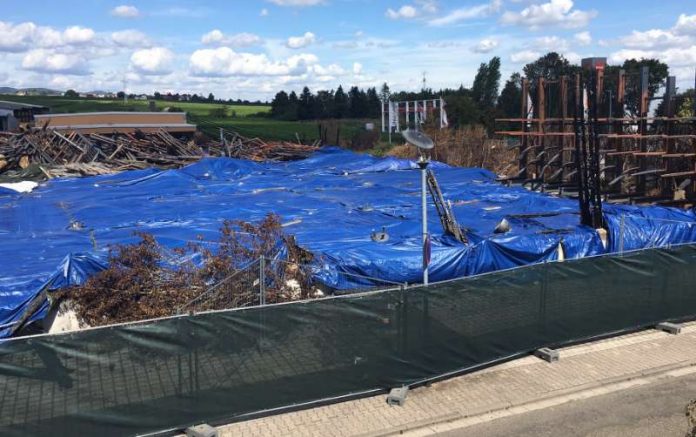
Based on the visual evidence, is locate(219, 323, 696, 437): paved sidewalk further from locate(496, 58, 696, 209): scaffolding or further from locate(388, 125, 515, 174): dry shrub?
locate(388, 125, 515, 174): dry shrub

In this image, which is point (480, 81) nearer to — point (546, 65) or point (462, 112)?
point (546, 65)

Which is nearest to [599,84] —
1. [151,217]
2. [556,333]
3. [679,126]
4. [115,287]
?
[679,126]

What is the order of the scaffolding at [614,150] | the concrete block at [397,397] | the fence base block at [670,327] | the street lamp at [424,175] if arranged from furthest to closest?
the scaffolding at [614,150], the fence base block at [670,327], the street lamp at [424,175], the concrete block at [397,397]

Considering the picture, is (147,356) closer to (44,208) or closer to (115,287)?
(115,287)

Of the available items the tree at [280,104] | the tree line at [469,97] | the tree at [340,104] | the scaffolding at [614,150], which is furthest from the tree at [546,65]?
the scaffolding at [614,150]

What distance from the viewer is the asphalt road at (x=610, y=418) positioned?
23.4 feet

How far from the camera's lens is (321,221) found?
14961 mm

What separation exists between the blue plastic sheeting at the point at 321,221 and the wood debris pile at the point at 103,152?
3.42 meters

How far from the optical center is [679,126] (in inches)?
749

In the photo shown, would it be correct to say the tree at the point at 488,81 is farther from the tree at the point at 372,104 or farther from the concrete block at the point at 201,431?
the concrete block at the point at 201,431

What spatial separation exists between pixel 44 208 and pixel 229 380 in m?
13.0

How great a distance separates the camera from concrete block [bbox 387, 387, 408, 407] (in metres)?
7.75

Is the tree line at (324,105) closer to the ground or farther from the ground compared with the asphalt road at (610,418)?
farther from the ground

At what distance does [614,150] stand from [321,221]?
10.5m
